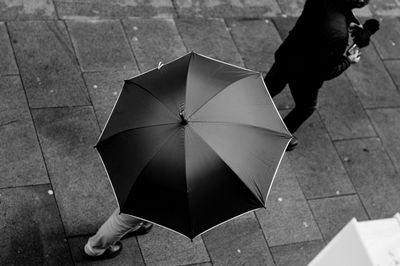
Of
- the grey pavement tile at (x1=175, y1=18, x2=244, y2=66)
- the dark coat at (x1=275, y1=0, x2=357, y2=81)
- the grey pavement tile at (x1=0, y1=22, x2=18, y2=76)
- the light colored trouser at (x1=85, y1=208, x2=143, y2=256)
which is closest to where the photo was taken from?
the light colored trouser at (x1=85, y1=208, x2=143, y2=256)

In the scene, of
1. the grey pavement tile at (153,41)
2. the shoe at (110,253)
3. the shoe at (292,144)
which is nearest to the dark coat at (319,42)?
the shoe at (292,144)

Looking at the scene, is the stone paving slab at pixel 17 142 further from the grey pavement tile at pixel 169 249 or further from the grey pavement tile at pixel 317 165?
the grey pavement tile at pixel 317 165

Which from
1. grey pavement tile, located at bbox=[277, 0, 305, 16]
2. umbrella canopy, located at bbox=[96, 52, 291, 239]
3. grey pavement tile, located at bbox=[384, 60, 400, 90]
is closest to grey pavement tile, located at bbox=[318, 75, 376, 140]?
grey pavement tile, located at bbox=[384, 60, 400, 90]

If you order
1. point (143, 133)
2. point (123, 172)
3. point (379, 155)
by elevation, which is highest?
point (143, 133)

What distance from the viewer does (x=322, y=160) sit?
259 inches

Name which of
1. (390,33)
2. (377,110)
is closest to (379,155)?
(377,110)

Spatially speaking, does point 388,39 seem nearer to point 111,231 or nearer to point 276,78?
point 276,78

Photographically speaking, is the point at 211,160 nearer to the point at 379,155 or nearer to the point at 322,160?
the point at 322,160

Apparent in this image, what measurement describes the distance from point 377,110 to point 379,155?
0.70m

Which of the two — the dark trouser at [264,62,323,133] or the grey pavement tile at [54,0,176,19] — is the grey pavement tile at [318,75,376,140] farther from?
the grey pavement tile at [54,0,176,19]

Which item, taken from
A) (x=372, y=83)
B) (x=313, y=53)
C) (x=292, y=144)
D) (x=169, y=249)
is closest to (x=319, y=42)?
(x=313, y=53)

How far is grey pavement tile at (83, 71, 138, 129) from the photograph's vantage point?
20.3 ft

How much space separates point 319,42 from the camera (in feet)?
17.3

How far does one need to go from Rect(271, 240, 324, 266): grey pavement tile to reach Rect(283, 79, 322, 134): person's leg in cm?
124
